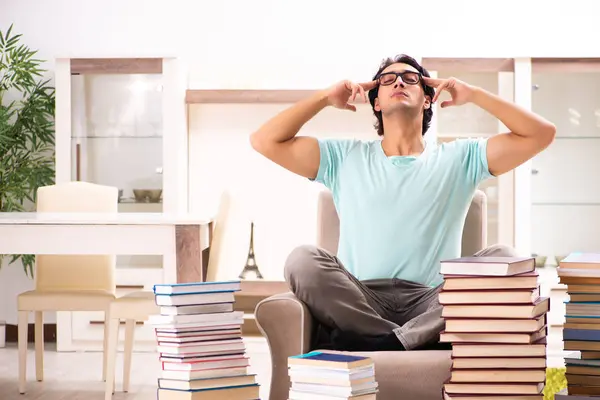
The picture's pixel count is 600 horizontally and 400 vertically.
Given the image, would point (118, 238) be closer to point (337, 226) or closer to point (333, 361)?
point (337, 226)

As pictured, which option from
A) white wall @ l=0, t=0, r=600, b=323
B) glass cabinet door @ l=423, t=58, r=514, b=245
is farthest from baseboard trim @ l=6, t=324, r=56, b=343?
glass cabinet door @ l=423, t=58, r=514, b=245

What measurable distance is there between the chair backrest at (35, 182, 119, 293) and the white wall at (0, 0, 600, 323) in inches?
53.3

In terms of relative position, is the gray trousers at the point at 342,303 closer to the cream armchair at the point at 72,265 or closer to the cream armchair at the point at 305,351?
the cream armchair at the point at 305,351

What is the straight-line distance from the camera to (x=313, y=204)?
219 inches

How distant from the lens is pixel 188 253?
3332 mm

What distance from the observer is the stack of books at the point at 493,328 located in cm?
224

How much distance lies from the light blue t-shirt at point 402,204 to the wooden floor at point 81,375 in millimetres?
1095

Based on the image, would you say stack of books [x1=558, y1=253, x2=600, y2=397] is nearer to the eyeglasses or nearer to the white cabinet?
the eyeglasses

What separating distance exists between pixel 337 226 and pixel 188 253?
1.79 feet

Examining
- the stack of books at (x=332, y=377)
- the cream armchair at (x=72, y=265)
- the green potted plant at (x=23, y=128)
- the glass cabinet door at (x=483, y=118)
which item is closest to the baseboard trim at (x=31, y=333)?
the green potted plant at (x=23, y=128)

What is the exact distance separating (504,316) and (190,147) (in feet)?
11.8

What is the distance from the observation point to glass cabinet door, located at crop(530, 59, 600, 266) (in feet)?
18.0

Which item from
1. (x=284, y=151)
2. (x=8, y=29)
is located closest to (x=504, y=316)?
(x=284, y=151)

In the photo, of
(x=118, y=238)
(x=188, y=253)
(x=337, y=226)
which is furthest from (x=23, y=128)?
A: (x=337, y=226)
